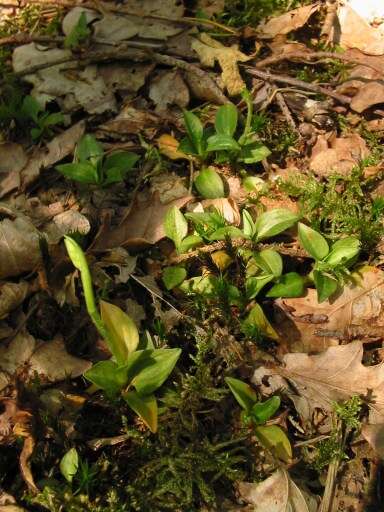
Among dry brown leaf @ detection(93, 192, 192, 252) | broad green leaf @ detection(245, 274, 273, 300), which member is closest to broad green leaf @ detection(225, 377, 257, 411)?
broad green leaf @ detection(245, 274, 273, 300)

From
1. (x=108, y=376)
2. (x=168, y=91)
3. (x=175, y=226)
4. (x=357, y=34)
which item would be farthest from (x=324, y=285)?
(x=357, y=34)

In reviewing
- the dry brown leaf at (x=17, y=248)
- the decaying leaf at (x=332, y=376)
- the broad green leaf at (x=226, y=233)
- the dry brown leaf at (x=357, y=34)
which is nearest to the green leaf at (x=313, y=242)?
the broad green leaf at (x=226, y=233)

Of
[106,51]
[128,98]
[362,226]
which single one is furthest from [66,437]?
[106,51]

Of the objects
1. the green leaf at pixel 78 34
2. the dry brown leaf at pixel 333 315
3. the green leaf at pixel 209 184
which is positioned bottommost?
the dry brown leaf at pixel 333 315

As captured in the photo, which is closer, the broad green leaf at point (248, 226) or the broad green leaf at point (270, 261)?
the broad green leaf at point (270, 261)

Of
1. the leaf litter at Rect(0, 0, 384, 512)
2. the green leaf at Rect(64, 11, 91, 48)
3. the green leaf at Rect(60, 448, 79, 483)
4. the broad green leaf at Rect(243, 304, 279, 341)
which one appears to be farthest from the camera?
the green leaf at Rect(64, 11, 91, 48)

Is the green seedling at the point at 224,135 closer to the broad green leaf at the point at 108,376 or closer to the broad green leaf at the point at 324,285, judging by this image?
the broad green leaf at the point at 324,285

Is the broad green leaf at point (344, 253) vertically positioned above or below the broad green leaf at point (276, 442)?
above

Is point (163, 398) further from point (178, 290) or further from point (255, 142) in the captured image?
point (255, 142)

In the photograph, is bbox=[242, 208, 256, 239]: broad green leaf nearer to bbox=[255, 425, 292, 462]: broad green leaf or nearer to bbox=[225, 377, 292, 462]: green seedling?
bbox=[225, 377, 292, 462]: green seedling
